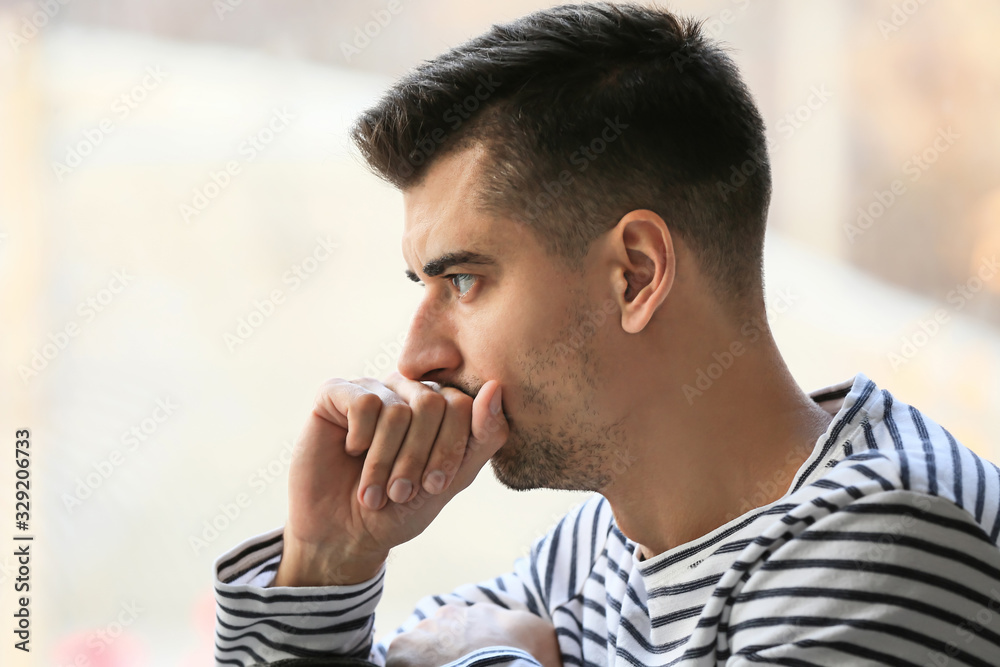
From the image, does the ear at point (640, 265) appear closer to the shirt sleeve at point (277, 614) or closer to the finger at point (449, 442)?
the finger at point (449, 442)

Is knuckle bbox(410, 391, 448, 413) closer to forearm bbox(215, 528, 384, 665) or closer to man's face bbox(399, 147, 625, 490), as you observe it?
man's face bbox(399, 147, 625, 490)

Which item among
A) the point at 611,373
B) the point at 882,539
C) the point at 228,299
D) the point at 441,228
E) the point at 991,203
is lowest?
the point at 882,539

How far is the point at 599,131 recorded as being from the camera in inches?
45.1

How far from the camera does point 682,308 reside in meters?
1.16

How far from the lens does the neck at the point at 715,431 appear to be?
44.7 inches

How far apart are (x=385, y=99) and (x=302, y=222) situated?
883 millimetres

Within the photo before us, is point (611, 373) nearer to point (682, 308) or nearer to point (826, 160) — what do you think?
point (682, 308)

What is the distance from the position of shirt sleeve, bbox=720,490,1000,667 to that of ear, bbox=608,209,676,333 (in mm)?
360

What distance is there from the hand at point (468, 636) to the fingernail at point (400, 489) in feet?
0.81

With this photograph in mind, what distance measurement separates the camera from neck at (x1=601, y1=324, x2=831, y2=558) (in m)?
1.13

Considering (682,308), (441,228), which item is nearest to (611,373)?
(682,308)

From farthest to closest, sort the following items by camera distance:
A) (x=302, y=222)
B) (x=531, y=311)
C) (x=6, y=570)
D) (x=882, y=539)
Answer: (x=302, y=222), (x=6, y=570), (x=531, y=311), (x=882, y=539)

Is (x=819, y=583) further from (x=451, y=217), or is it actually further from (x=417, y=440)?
(x=451, y=217)

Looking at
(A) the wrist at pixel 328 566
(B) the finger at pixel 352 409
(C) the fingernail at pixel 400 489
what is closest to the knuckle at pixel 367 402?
(B) the finger at pixel 352 409
